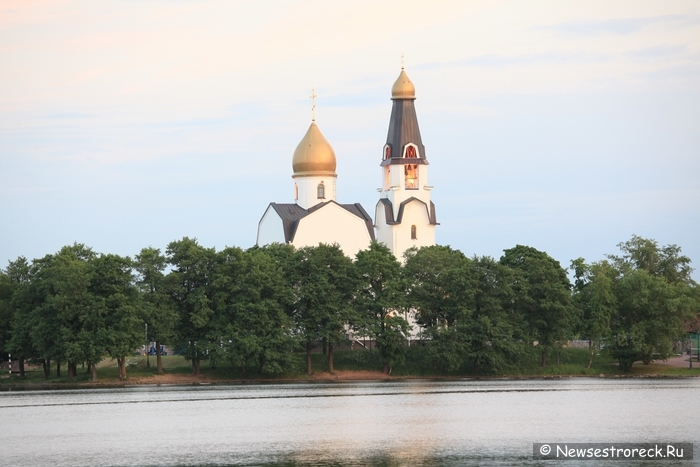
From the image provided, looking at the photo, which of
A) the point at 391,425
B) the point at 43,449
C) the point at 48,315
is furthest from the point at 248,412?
the point at 48,315

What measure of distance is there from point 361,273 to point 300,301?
4.99 metres

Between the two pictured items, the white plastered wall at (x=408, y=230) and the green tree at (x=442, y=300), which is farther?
the white plastered wall at (x=408, y=230)

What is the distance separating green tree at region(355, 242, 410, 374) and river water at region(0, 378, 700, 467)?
37.8ft

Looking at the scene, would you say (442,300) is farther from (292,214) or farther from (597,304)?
(292,214)

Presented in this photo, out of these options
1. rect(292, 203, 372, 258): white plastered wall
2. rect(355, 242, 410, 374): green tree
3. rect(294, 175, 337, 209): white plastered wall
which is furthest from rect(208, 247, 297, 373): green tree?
rect(294, 175, 337, 209): white plastered wall

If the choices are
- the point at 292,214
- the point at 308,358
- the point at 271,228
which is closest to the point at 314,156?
the point at 292,214

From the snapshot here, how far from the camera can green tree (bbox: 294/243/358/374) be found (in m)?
84.1

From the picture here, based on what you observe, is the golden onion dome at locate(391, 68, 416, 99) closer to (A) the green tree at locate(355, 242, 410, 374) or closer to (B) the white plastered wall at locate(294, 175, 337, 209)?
(B) the white plastered wall at locate(294, 175, 337, 209)

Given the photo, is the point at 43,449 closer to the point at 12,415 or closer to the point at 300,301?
the point at 12,415

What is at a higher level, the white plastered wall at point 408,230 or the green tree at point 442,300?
the white plastered wall at point 408,230

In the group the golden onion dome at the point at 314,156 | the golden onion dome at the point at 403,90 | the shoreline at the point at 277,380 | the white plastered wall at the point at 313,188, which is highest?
the golden onion dome at the point at 403,90

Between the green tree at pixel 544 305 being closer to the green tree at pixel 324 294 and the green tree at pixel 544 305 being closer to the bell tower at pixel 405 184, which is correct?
the green tree at pixel 324 294

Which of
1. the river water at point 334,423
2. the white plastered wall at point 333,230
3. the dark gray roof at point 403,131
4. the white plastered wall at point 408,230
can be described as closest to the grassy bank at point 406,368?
the river water at point 334,423

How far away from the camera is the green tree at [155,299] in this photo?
262 feet
